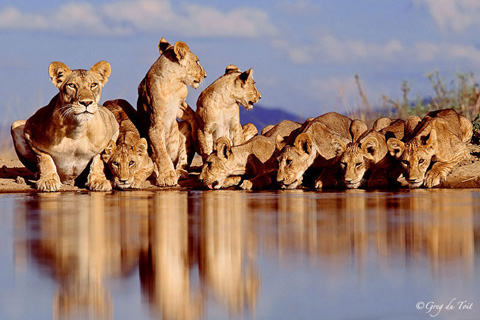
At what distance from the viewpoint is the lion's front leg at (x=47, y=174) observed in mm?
11188

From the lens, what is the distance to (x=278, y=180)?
11.2 meters

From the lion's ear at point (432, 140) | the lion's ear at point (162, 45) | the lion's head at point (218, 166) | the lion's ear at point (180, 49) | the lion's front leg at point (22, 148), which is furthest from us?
the lion's ear at point (162, 45)

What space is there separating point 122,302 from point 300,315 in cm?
79

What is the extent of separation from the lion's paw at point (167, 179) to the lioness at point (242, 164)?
1.95 ft

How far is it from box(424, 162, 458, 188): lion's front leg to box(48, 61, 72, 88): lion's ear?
5.09m

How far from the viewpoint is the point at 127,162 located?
1171 centimetres

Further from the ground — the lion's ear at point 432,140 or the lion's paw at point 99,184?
the lion's ear at point 432,140

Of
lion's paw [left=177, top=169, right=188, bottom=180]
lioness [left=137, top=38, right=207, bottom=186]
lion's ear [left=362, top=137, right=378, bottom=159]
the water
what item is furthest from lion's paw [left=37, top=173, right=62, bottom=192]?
lion's ear [left=362, top=137, right=378, bottom=159]

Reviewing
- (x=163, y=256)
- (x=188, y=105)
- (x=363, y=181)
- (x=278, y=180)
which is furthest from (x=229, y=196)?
(x=163, y=256)

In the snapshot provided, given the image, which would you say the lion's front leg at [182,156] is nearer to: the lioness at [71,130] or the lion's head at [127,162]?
the lion's head at [127,162]

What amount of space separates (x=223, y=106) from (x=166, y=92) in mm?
984

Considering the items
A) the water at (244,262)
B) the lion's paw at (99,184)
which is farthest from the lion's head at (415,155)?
the lion's paw at (99,184)

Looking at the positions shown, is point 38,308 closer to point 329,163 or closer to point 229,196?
point 229,196
